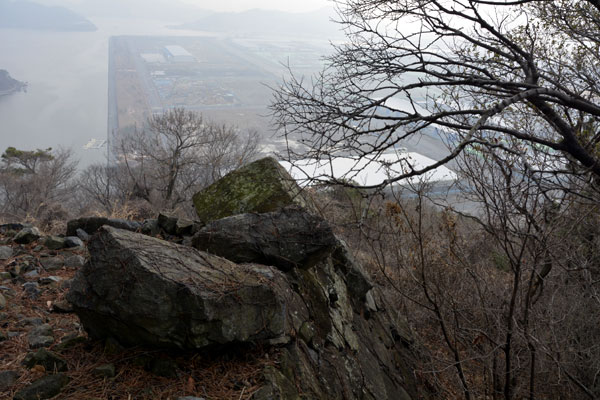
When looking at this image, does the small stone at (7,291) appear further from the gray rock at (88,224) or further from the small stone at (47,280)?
the gray rock at (88,224)

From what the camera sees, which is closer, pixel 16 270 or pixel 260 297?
pixel 260 297

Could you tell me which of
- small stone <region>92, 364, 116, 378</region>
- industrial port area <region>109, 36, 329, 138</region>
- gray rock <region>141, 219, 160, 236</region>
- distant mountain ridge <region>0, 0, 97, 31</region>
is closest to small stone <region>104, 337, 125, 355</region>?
small stone <region>92, 364, 116, 378</region>

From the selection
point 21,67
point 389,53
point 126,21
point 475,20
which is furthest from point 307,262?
point 126,21

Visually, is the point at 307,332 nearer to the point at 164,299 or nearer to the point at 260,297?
the point at 260,297

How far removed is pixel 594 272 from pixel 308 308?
5.59 m

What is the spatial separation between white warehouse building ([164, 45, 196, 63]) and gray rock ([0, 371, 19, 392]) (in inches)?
3174

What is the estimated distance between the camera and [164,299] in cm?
261

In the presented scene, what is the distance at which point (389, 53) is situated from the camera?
7125 mm

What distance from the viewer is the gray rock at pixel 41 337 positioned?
2986 mm

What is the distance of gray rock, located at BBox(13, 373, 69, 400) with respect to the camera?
2.36 meters

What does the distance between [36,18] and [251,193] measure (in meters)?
123

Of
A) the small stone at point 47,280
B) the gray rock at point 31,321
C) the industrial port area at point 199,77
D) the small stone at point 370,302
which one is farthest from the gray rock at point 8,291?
the industrial port area at point 199,77

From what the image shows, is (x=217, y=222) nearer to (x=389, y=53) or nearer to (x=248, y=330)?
(x=248, y=330)

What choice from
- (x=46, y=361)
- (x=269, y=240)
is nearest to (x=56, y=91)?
(x=269, y=240)
